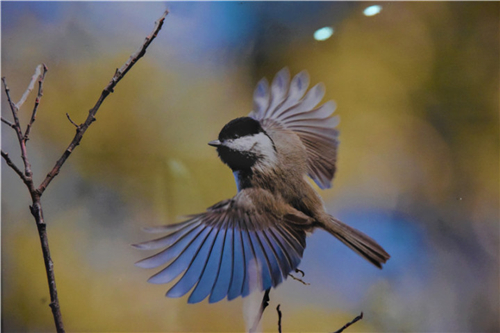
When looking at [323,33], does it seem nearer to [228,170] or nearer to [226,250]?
[228,170]

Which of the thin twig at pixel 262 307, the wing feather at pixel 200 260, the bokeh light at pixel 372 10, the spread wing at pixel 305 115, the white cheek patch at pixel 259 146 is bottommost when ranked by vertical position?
the thin twig at pixel 262 307

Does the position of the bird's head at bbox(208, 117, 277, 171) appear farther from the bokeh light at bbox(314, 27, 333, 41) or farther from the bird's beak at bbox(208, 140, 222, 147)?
the bokeh light at bbox(314, 27, 333, 41)

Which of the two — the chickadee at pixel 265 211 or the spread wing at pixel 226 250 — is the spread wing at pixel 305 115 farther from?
the spread wing at pixel 226 250

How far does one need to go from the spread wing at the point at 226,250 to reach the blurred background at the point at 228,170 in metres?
0.09

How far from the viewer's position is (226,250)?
47.4 inches

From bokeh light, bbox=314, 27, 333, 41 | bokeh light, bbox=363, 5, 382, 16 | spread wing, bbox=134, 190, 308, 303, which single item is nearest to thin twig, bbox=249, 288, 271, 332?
spread wing, bbox=134, 190, 308, 303

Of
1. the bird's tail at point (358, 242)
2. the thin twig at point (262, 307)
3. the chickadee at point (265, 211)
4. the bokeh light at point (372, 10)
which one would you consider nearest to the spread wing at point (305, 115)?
the chickadee at point (265, 211)

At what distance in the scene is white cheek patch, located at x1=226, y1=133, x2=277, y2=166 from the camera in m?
1.29

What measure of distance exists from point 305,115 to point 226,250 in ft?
1.89

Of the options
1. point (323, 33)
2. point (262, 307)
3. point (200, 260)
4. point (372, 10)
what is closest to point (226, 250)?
point (200, 260)

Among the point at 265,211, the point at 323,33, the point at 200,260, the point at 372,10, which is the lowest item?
the point at 200,260

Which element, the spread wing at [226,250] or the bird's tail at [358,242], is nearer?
the spread wing at [226,250]

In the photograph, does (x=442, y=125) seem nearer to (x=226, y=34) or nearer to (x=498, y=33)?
(x=498, y=33)

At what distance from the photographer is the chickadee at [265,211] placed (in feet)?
3.96
